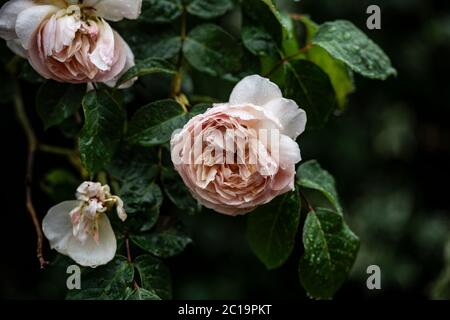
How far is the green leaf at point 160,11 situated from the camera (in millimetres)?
884

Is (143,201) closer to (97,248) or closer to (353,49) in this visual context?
(97,248)

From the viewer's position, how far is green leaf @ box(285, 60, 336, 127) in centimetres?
86

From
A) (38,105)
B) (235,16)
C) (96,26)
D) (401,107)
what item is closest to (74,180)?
(38,105)

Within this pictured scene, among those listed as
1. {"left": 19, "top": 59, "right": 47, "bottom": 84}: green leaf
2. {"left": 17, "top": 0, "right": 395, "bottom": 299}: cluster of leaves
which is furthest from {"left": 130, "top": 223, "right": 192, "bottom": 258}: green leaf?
{"left": 19, "top": 59, "right": 47, "bottom": 84}: green leaf

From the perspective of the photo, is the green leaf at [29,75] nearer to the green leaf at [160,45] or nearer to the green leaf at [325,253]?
the green leaf at [160,45]

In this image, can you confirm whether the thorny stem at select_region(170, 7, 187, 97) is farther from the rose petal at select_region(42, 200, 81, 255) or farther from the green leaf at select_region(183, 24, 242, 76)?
the rose petal at select_region(42, 200, 81, 255)

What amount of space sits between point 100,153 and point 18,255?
673 millimetres

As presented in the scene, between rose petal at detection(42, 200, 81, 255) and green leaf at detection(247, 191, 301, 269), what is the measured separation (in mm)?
203

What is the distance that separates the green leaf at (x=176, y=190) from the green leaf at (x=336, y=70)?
236mm

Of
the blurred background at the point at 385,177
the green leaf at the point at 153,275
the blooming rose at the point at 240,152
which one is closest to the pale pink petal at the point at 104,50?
the blooming rose at the point at 240,152

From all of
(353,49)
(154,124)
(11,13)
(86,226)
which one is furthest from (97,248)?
(353,49)

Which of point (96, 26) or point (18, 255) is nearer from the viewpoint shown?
point (96, 26)

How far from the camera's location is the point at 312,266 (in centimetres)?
84
